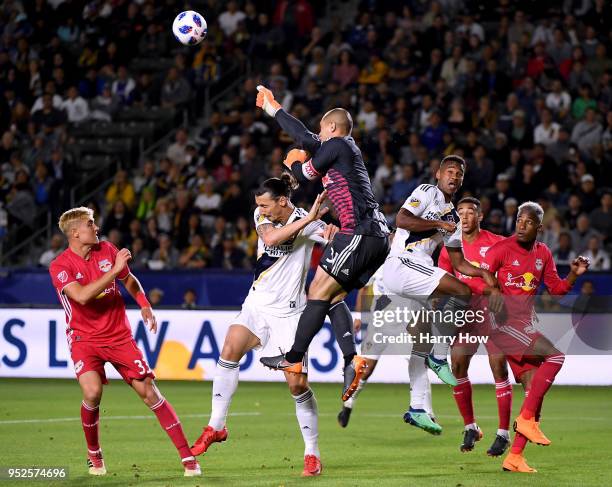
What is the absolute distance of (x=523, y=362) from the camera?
1073cm

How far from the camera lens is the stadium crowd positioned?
2064cm

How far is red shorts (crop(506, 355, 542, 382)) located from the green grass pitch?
80 cm

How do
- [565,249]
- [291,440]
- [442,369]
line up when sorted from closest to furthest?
[442,369] → [291,440] → [565,249]

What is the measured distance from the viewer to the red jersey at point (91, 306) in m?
9.75

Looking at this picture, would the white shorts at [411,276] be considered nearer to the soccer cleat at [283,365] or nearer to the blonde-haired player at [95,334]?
the soccer cleat at [283,365]

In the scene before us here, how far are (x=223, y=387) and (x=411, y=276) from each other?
2301 mm

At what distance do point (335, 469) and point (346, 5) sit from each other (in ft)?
56.2

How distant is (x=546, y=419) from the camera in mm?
14102

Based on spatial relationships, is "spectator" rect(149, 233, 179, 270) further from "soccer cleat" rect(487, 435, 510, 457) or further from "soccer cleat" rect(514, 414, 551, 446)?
"soccer cleat" rect(514, 414, 551, 446)

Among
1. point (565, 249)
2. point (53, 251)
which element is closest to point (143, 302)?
point (565, 249)

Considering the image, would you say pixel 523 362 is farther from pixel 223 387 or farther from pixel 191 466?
pixel 191 466

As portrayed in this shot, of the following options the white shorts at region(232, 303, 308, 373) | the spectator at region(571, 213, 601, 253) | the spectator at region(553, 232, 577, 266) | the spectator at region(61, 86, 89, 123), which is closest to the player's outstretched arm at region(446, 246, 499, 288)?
the white shorts at region(232, 303, 308, 373)

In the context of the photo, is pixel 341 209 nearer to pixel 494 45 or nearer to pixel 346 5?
pixel 494 45

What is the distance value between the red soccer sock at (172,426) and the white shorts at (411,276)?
9.75 ft
